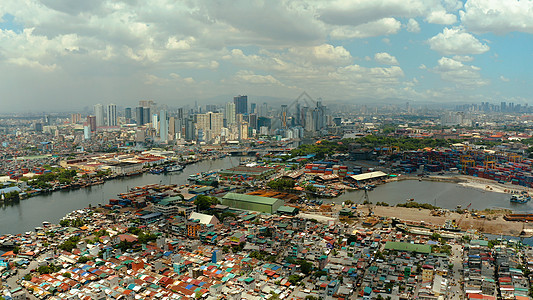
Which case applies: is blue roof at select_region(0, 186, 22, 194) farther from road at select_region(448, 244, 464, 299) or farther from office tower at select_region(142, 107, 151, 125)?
office tower at select_region(142, 107, 151, 125)

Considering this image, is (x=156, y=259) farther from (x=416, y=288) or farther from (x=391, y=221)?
(x=391, y=221)

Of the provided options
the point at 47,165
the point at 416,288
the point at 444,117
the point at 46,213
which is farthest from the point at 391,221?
the point at 444,117

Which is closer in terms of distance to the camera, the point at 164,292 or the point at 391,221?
the point at 164,292

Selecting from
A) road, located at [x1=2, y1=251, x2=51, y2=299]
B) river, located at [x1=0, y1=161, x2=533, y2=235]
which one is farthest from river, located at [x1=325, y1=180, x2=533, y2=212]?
road, located at [x1=2, y1=251, x2=51, y2=299]

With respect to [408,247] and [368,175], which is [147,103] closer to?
[368,175]

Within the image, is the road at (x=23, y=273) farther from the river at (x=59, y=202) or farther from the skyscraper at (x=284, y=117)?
the skyscraper at (x=284, y=117)
